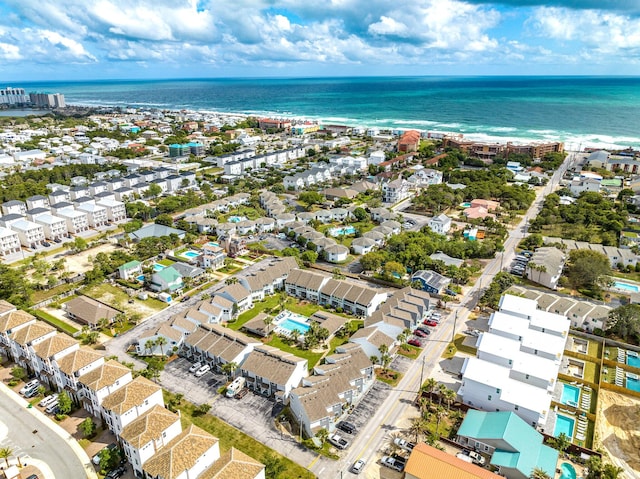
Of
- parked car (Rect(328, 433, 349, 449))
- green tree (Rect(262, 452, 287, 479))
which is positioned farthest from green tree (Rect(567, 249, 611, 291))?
green tree (Rect(262, 452, 287, 479))

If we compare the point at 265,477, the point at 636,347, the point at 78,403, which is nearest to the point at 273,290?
the point at 78,403

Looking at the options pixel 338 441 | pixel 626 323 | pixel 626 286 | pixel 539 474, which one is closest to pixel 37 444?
pixel 338 441

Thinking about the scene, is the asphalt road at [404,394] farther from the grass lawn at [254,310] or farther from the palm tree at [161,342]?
the palm tree at [161,342]

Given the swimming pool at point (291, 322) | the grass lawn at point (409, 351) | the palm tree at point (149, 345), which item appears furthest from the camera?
the swimming pool at point (291, 322)

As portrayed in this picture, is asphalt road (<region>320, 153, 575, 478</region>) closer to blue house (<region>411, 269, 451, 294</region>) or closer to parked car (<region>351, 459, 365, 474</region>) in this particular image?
parked car (<region>351, 459, 365, 474</region>)

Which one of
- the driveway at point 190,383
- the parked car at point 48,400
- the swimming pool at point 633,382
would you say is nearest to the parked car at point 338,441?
the driveway at point 190,383

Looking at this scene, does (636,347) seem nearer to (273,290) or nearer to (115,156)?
(273,290)

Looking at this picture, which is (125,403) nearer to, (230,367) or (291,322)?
(230,367)
